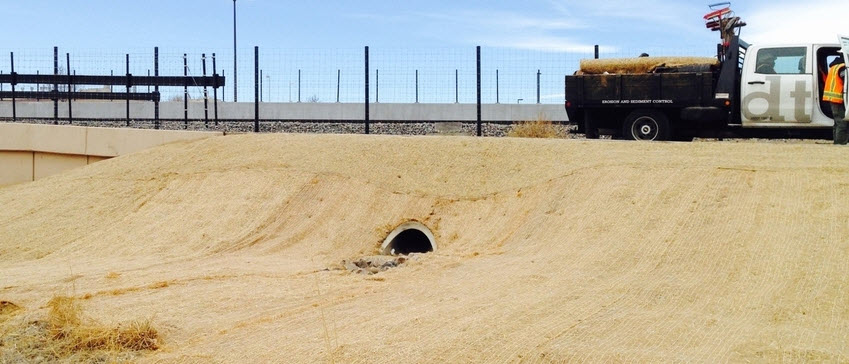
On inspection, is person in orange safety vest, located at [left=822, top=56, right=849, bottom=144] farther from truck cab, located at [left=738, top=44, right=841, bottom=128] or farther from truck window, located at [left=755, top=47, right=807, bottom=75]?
truck window, located at [left=755, top=47, right=807, bottom=75]

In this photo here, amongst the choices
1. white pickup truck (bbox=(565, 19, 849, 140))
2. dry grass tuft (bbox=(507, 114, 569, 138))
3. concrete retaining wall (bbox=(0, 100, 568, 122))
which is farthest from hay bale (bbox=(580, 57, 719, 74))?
concrete retaining wall (bbox=(0, 100, 568, 122))

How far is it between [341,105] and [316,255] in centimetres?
2742

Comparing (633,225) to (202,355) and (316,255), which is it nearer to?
(316,255)

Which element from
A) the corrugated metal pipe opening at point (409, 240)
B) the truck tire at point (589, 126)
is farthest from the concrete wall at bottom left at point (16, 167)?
the truck tire at point (589, 126)

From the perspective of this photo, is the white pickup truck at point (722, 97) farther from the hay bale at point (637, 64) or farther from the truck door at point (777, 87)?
the hay bale at point (637, 64)

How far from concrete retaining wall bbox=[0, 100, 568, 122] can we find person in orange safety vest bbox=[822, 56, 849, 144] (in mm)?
20140

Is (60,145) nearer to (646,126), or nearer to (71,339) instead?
(646,126)

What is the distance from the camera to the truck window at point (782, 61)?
49.4 feet

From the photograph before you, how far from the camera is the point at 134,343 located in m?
6.93

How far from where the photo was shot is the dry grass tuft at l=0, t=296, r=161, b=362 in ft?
22.3

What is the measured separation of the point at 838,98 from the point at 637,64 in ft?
12.0

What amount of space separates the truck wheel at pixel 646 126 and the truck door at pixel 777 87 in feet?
4.64

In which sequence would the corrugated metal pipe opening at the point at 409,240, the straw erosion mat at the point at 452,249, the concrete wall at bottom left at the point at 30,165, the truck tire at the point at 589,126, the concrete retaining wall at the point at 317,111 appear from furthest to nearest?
1. the concrete retaining wall at the point at 317,111
2. the concrete wall at bottom left at the point at 30,165
3. the truck tire at the point at 589,126
4. the corrugated metal pipe opening at the point at 409,240
5. the straw erosion mat at the point at 452,249

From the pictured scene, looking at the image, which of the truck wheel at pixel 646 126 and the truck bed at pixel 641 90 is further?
the truck wheel at pixel 646 126
